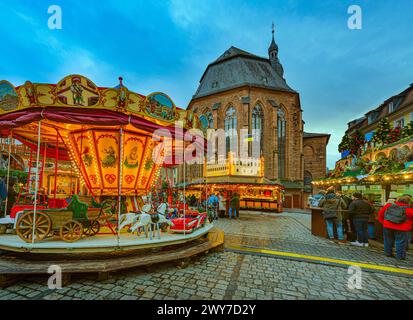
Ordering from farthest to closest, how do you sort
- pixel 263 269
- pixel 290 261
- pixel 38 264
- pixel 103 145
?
pixel 103 145 < pixel 290 261 < pixel 263 269 < pixel 38 264

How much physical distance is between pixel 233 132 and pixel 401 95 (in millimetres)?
18578

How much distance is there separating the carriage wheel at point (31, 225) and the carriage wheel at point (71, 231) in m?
0.28

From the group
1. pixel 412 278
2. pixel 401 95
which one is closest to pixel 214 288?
pixel 412 278

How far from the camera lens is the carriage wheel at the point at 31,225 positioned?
412 cm

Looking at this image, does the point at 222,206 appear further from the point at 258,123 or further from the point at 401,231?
the point at 258,123

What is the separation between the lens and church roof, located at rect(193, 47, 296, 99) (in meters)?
27.2

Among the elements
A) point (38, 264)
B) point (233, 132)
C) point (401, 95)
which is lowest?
point (38, 264)

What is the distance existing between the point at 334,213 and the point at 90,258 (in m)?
7.80

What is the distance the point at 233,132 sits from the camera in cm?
2525

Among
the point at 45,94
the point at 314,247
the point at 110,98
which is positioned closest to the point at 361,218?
the point at 314,247

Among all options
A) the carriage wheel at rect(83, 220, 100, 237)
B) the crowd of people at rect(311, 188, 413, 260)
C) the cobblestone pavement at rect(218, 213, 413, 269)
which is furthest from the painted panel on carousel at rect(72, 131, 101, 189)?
the crowd of people at rect(311, 188, 413, 260)

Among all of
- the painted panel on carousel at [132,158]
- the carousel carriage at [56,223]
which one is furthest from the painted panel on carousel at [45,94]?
the painted panel on carousel at [132,158]

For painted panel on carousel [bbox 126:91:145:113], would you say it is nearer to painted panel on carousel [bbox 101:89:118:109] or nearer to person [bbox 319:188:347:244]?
painted panel on carousel [bbox 101:89:118:109]
